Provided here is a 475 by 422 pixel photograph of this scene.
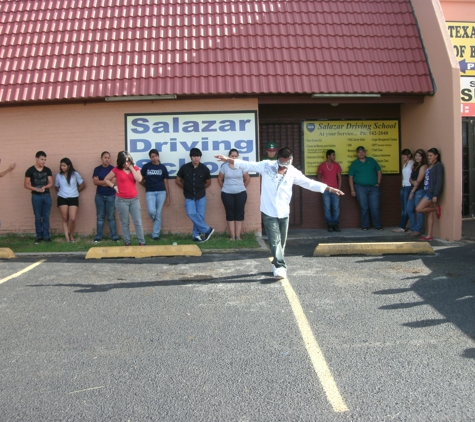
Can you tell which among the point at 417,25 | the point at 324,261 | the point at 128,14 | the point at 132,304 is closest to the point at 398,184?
the point at 417,25

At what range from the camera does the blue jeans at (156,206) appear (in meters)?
10.6

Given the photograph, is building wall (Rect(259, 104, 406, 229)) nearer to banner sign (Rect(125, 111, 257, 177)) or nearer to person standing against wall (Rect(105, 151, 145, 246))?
banner sign (Rect(125, 111, 257, 177))

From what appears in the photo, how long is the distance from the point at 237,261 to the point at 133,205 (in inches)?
90.8

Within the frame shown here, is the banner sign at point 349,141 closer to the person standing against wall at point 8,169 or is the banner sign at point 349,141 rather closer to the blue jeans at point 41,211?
the blue jeans at point 41,211

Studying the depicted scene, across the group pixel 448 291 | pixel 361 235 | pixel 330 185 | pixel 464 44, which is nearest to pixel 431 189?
pixel 361 235

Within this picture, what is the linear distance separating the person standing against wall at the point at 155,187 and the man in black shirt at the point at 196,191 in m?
0.41

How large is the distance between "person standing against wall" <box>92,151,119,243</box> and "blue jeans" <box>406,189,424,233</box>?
19.6 ft

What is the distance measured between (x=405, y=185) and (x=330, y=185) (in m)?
1.60

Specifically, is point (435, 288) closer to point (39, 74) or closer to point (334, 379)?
point (334, 379)

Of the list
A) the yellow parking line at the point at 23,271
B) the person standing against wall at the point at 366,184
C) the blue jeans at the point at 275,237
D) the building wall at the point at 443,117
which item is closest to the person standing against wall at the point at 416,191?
the building wall at the point at 443,117

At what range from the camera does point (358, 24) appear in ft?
A: 38.9

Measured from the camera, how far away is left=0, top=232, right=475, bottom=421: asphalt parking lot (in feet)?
12.2

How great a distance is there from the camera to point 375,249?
8727 mm

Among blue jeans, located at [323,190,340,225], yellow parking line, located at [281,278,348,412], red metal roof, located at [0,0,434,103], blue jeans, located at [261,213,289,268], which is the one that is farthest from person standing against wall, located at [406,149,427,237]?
yellow parking line, located at [281,278,348,412]
